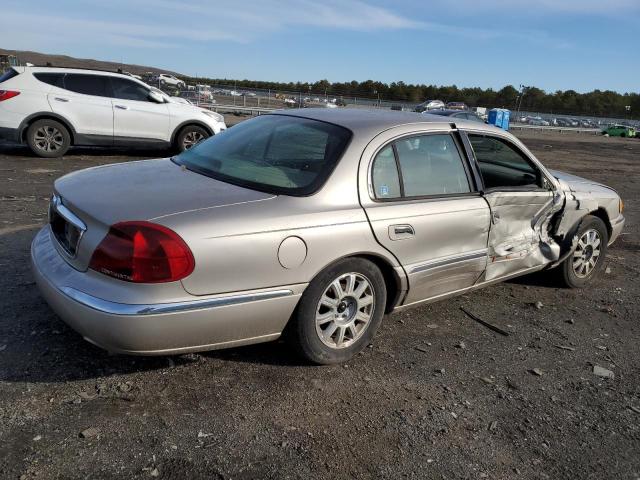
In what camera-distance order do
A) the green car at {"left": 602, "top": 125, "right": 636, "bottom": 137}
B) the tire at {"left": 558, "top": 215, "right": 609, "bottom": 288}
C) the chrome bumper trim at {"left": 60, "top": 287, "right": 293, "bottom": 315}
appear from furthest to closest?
the green car at {"left": 602, "top": 125, "right": 636, "bottom": 137} < the tire at {"left": 558, "top": 215, "right": 609, "bottom": 288} < the chrome bumper trim at {"left": 60, "top": 287, "right": 293, "bottom": 315}

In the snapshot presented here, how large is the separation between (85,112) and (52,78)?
806 mm

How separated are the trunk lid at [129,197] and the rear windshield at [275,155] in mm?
157

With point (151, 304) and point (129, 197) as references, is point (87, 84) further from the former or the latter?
point (151, 304)

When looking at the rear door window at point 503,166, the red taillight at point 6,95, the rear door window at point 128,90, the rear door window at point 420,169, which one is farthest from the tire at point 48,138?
the rear door window at point 420,169

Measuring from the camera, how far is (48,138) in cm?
1025

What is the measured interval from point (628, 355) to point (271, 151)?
2.93 meters

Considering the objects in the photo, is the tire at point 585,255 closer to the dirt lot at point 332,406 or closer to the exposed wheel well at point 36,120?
the dirt lot at point 332,406

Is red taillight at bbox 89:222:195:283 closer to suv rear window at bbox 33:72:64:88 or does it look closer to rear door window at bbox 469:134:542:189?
rear door window at bbox 469:134:542:189

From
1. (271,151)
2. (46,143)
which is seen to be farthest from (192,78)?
(271,151)

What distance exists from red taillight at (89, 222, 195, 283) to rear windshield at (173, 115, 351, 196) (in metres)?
0.72

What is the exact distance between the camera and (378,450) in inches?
106

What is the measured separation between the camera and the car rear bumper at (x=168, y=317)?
8.84ft

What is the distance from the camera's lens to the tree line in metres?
86.9

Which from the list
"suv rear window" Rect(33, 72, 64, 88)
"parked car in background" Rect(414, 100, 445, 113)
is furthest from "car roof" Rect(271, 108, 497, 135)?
"parked car in background" Rect(414, 100, 445, 113)
